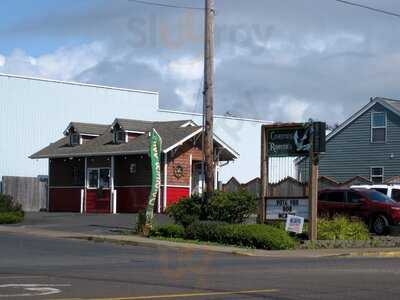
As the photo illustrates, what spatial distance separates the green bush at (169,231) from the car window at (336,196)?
6835 mm

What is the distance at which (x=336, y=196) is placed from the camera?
3003 cm

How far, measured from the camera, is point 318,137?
25016 millimetres

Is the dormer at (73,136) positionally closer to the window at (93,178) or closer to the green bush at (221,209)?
the window at (93,178)

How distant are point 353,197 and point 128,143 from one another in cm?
1542

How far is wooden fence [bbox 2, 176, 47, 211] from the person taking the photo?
47.2m

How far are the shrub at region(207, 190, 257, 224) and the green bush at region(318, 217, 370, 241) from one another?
7.98ft

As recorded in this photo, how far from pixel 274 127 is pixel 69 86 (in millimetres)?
28868

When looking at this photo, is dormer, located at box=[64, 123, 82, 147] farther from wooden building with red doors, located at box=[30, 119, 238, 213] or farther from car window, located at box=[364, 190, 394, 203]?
car window, located at box=[364, 190, 394, 203]

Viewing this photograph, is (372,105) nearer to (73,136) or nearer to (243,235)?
(73,136)

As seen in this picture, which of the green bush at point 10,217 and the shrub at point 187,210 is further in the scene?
the green bush at point 10,217

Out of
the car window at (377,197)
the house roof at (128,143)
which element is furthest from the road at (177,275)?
the house roof at (128,143)

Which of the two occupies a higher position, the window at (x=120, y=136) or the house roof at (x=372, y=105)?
the house roof at (x=372, y=105)

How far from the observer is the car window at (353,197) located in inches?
1154

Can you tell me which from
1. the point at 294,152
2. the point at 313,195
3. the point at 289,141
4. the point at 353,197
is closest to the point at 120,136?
the point at 353,197
